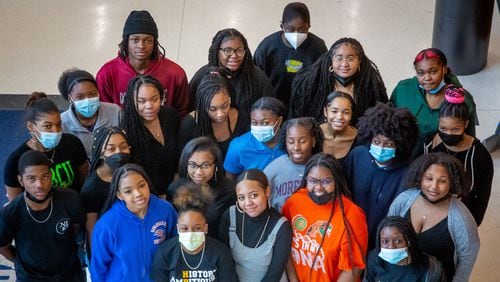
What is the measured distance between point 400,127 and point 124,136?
145 centimetres

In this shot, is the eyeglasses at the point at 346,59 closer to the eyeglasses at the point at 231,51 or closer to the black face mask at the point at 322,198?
the eyeglasses at the point at 231,51

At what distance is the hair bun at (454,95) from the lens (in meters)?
4.05

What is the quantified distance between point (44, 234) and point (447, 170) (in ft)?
6.65

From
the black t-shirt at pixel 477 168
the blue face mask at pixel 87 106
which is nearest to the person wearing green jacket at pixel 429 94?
the black t-shirt at pixel 477 168

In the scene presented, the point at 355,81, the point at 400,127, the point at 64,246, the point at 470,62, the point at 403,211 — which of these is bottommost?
the point at 64,246

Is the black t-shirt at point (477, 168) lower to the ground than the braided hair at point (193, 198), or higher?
higher

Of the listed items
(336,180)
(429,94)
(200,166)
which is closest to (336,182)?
(336,180)

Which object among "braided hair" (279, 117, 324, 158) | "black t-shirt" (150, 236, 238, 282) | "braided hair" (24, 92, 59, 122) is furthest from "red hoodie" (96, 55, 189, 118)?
"black t-shirt" (150, 236, 238, 282)

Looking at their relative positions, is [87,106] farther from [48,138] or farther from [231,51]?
[231,51]

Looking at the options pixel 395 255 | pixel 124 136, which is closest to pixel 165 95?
pixel 124 136

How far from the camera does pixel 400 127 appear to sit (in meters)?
3.87

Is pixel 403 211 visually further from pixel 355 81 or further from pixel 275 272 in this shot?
pixel 355 81

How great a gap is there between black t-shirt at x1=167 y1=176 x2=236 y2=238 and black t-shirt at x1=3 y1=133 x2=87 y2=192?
57 centimetres

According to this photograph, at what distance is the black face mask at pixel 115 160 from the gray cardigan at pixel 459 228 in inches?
55.1
